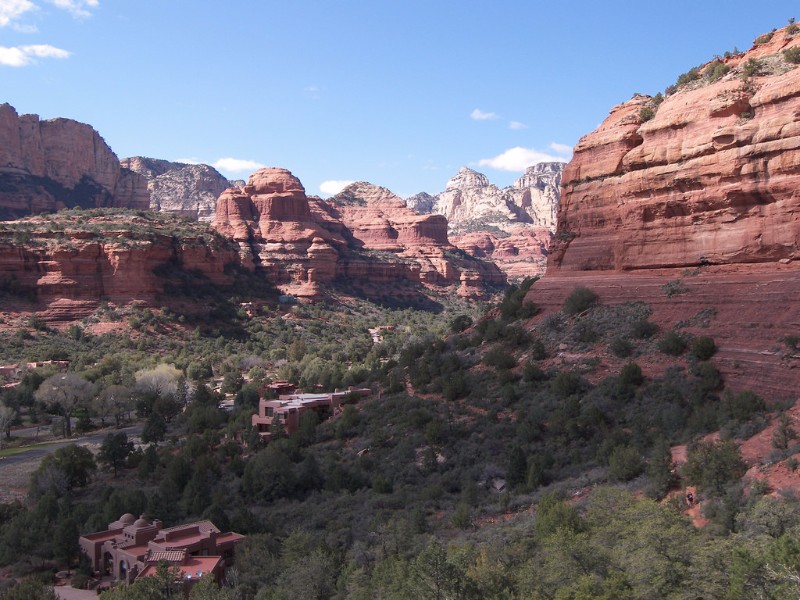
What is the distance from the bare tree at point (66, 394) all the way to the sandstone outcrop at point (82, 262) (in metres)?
22.0

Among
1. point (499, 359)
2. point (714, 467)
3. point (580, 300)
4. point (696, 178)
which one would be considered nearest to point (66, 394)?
point (499, 359)

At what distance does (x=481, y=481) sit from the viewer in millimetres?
23828

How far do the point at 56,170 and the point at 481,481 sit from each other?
4440 inches

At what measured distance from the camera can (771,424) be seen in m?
19.2

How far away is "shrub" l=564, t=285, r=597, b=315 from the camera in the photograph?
102 ft

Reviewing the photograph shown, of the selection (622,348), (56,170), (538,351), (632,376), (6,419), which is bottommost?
(6,419)

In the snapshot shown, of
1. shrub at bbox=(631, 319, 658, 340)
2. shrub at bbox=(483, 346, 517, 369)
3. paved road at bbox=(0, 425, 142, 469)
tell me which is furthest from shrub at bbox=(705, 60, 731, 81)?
paved road at bbox=(0, 425, 142, 469)

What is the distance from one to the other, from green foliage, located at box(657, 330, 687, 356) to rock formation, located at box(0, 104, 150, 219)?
3938 inches

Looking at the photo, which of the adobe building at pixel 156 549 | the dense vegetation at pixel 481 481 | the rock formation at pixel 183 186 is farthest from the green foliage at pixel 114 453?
the rock formation at pixel 183 186

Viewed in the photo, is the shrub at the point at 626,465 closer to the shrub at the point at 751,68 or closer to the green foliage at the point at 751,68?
the green foliage at the point at 751,68

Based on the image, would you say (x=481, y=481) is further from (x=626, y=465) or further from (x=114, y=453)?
(x=114, y=453)

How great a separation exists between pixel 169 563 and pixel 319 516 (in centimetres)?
522

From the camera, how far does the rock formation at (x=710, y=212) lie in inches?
939

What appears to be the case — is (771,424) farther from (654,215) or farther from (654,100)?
(654,100)
